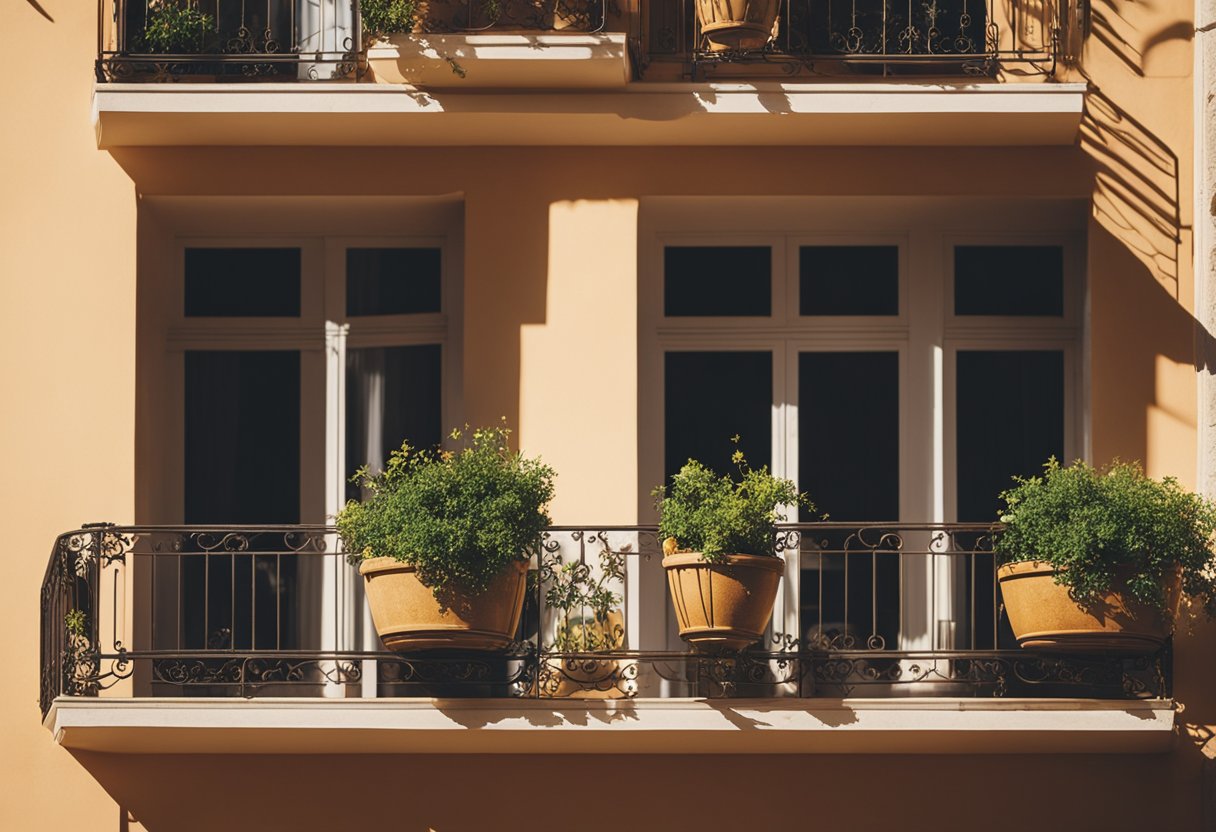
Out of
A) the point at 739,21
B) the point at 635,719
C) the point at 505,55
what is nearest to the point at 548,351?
the point at 505,55

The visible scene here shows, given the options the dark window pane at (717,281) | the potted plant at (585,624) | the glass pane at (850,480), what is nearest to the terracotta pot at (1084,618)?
the glass pane at (850,480)

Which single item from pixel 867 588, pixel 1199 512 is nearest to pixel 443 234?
pixel 867 588

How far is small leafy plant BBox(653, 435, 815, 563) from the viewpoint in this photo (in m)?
12.9

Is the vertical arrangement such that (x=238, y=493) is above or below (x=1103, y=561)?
above

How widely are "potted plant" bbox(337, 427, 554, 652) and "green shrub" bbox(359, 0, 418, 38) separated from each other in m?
2.54

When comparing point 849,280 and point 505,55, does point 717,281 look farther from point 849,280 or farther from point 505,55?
point 505,55

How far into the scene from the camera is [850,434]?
14.6 meters

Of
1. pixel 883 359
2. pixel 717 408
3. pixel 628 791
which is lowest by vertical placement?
pixel 628 791

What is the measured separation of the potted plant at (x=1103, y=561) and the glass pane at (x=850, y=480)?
1203 millimetres

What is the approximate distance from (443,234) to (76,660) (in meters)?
3.44

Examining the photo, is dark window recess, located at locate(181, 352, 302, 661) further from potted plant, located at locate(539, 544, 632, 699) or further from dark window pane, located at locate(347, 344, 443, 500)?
potted plant, located at locate(539, 544, 632, 699)

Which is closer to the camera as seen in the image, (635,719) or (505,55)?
(635,719)

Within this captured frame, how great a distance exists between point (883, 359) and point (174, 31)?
4.67 meters

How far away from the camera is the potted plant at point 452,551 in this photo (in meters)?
12.7
